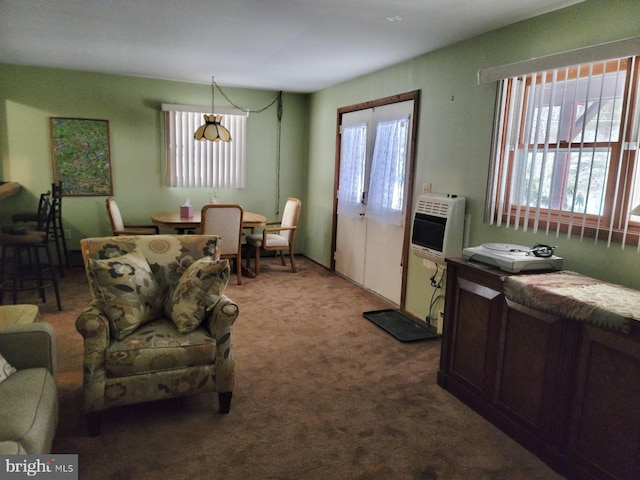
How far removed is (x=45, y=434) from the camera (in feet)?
5.81

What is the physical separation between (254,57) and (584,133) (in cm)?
301

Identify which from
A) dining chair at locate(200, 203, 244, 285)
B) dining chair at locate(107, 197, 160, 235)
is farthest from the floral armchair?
dining chair at locate(107, 197, 160, 235)

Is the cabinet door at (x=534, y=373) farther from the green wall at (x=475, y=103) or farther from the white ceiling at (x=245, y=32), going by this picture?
the white ceiling at (x=245, y=32)

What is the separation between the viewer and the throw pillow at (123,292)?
7.66 feet

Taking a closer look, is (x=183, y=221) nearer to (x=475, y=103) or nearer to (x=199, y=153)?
(x=199, y=153)

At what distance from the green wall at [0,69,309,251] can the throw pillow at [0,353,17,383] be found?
13.2 feet

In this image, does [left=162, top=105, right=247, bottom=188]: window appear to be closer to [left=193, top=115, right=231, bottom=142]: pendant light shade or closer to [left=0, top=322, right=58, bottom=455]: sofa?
[left=193, top=115, right=231, bottom=142]: pendant light shade

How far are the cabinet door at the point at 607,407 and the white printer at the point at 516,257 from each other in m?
0.53

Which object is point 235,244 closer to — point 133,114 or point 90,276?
point 133,114

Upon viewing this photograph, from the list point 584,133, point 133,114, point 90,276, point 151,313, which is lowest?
point 151,313

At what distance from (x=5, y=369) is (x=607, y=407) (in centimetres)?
255

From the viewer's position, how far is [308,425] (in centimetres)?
243

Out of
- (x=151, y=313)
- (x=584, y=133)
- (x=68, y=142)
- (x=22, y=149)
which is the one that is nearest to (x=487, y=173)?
(x=584, y=133)

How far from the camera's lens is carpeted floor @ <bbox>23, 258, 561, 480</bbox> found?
208cm
